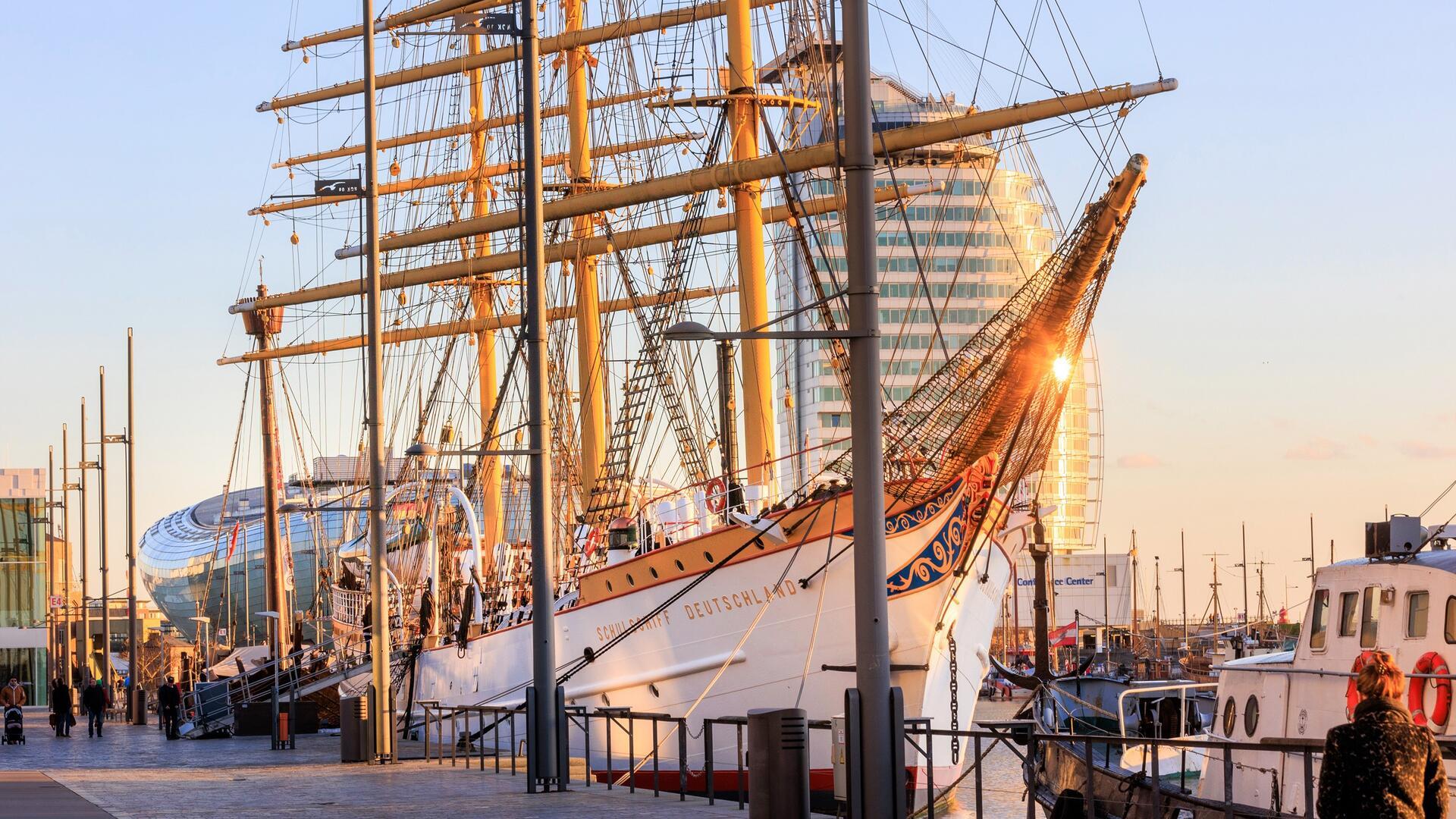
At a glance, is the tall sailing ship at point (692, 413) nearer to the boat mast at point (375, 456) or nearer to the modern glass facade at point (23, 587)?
the boat mast at point (375, 456)

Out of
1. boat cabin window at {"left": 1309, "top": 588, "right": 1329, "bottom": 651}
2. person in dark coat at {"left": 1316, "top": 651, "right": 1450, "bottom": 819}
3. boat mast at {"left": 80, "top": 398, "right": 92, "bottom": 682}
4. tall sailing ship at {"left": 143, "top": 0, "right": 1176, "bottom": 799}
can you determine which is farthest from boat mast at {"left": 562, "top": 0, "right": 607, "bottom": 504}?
person in dark coat at {"left": 1316, "top": 651, "right": 1450, "bottom": 819}

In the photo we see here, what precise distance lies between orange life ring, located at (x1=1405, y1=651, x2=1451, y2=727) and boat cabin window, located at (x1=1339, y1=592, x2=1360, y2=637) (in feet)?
3.47

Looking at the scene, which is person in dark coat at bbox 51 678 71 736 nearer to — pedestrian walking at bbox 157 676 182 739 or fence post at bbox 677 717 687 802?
pedestrian walking at bbox 157 676 182 739

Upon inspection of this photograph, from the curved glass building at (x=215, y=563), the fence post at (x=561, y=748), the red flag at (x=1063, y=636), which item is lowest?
the red flag at (x=1063, y=636)

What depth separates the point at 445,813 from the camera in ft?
58.7

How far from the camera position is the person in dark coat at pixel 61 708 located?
140 ft

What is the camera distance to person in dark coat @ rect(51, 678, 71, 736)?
1683 inches

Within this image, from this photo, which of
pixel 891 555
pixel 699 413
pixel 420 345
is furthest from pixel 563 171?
pixel 891 555

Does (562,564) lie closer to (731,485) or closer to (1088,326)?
(731,485)

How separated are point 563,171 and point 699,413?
1624cm

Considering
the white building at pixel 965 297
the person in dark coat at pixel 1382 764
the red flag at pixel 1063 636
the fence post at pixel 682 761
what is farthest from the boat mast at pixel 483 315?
the white building at pixel 965 297

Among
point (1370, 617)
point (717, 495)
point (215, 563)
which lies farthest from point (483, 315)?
point (215, 563)

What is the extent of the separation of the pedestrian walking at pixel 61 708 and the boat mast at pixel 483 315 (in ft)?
41.0

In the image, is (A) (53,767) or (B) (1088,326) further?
(A) (53,767)
